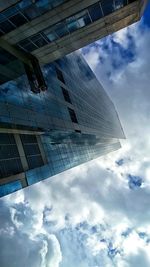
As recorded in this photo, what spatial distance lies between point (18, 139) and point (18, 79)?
8.84 meters

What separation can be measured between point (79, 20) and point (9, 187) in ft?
78.0

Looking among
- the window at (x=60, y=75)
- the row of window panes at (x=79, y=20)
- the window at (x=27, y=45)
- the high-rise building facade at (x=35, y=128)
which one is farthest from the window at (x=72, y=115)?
the row of window panes at (x=79, y=20)

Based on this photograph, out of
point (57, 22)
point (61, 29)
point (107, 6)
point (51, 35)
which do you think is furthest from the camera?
point (51, 35)

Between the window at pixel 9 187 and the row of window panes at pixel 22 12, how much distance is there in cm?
1930

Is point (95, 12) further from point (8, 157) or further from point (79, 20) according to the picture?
point (8, 157)

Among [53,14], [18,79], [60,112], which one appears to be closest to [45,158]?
[60,112]

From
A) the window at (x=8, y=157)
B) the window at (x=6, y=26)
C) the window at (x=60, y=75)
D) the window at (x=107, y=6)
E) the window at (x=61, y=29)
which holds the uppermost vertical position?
the window at (x=60, y=75)

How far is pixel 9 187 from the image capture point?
3550 centimetres

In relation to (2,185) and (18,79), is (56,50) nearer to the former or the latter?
(18,79)

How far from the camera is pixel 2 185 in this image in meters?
33.9

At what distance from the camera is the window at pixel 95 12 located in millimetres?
34631

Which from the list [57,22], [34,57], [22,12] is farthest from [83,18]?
[34,57]

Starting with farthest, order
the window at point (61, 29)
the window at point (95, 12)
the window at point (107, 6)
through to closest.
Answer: the window at point (61, 29) → the window at point (107, 6) → the window at point (95, 12)

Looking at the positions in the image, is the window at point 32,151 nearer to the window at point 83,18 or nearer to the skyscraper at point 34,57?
the skyscraper at point 34,57
